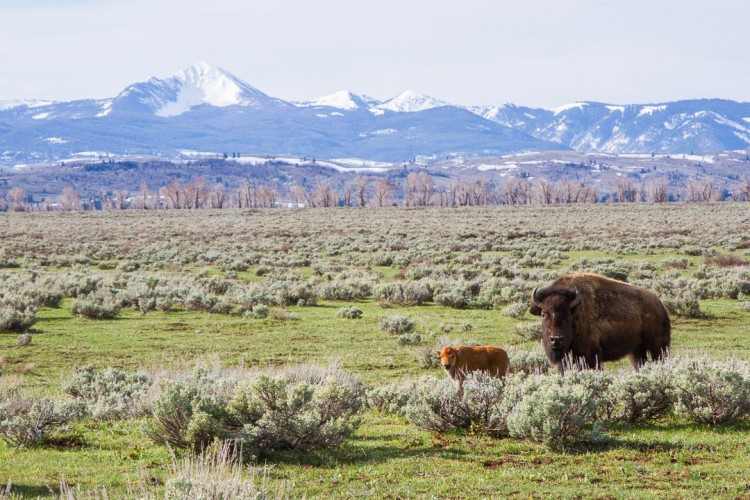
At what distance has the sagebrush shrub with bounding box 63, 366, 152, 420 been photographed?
1026 centimetres

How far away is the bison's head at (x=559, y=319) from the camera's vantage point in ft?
33.6

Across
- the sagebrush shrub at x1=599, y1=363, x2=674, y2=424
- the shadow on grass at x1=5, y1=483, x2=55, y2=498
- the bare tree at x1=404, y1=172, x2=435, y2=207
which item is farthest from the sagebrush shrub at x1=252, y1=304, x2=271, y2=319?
the bare tree at x1=404, y1=172, x2=435, y2=207

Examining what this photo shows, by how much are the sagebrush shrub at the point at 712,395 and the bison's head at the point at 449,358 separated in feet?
10.1

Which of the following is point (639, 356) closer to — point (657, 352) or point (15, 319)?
point (657, 352)

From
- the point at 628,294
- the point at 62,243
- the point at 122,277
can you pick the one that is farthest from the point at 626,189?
the point at 628,294

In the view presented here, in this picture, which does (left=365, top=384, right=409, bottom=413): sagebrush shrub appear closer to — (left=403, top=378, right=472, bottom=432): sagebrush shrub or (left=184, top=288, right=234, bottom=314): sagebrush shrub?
(left=403, top=378, right=472, bottom=432): sagebrush shrub

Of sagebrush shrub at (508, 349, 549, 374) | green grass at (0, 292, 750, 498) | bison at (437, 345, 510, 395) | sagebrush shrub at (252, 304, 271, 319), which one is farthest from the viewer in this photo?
sagebrush shrub at (252, 304, 271, 319)

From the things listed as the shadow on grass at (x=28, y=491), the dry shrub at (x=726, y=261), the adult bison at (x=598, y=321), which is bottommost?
the dry shrub at (x=726, y=261)

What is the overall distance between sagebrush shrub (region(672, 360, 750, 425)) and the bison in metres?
2.80

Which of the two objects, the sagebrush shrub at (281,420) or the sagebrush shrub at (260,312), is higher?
the sagebrush shrub at (281,420)

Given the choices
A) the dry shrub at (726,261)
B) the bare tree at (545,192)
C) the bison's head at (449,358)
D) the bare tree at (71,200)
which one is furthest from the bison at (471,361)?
the bare tree at (71,200)

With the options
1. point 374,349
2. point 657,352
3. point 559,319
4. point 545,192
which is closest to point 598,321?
point 559,319

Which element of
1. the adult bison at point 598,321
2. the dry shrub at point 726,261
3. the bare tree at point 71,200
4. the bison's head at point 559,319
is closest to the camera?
the bison's head at point 559,319

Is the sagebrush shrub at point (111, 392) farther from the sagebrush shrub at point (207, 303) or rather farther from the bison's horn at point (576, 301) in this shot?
the sagebrush shrub at point (207, 303)
